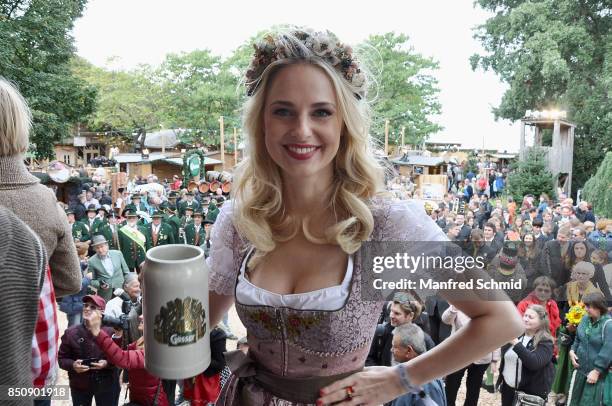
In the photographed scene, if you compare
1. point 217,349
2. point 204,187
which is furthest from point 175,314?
point 204,187

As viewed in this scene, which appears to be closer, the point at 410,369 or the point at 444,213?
the point at 410,369

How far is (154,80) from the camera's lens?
98.8 ft

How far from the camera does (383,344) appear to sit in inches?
149

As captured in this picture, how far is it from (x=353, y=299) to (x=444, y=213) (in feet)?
31.0

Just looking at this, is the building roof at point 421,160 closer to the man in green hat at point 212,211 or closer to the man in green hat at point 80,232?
the man in green hat at point 212,211

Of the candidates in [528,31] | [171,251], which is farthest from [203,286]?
[528,31]

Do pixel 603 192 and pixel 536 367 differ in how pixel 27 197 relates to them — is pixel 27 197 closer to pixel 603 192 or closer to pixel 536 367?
pixel 536 367

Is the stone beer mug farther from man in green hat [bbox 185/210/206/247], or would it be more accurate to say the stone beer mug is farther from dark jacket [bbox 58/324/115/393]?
man in green hat [bbox 185/210/206/247]

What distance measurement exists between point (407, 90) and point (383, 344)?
88.5 ft

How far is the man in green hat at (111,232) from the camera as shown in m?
7.76

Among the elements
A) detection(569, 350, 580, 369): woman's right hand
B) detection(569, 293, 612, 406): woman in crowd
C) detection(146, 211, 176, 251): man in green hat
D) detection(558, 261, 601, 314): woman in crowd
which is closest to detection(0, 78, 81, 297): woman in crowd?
detection(569, 293, 612, 406): woman in crowd

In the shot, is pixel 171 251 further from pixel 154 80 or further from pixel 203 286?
pixel 154 80

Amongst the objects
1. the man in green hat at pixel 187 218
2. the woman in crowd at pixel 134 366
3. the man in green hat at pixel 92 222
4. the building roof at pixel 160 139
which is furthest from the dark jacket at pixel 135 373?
the building roof at pixel 160 139

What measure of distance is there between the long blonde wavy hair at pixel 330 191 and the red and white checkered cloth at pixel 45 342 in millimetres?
596
